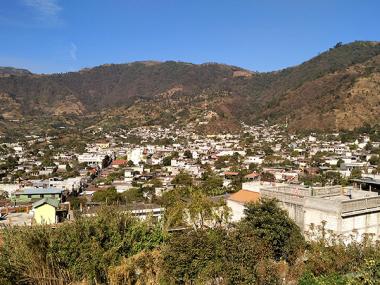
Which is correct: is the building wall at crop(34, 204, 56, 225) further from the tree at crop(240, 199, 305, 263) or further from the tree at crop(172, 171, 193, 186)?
the tree at crop(172, 171, 193, 186)

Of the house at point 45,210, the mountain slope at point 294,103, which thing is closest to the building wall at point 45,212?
the house at point 45,210

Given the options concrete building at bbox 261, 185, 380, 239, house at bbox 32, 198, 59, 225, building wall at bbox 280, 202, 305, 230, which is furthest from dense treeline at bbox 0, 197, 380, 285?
house at bbox 32, 198, 59, 225

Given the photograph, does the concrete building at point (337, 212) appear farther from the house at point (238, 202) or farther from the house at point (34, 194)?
the house at point (34, 194)

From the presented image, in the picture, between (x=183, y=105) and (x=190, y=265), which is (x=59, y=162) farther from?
(x=183, y=105)

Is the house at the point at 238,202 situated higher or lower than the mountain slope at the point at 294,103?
lower

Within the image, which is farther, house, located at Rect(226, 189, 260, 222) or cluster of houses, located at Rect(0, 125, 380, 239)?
house, located at Rect(226, 189, 260, 222)

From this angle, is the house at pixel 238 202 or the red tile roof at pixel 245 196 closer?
the house at pixel 238 202
